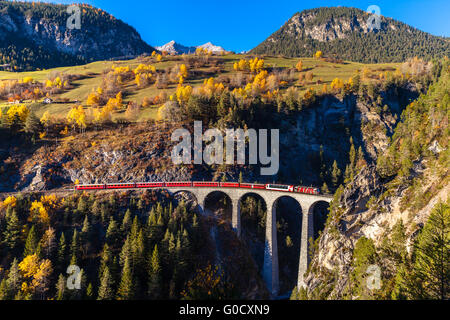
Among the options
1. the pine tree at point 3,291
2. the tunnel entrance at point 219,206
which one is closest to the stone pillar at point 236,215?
the tunnel entrance at point 219,206

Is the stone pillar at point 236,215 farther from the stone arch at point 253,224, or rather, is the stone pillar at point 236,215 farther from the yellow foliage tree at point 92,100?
the yellow foliage tree at point 92,100

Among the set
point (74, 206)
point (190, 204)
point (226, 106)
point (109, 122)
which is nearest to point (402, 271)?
point (190, 204)

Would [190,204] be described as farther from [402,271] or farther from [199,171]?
[402,271]

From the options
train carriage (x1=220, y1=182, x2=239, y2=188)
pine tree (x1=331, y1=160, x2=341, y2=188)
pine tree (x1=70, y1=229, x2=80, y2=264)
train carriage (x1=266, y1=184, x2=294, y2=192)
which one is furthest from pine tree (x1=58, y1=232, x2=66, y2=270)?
pine tree (x1=331, y1=160, x2=341, y2=188)

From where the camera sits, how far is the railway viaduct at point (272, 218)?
49.4 m

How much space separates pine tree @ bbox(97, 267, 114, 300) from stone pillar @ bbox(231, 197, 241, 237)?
29.2m

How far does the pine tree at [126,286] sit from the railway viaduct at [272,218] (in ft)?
77.3

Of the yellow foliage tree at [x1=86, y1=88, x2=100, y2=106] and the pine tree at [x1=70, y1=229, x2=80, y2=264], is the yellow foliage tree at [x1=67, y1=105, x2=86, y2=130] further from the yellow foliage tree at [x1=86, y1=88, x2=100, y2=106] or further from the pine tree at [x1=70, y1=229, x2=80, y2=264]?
the pine tree at [x1=70, y1=229, x2=80, y2=264]

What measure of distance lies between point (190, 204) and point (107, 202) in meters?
19.0

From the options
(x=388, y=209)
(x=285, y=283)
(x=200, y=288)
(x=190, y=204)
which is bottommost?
(x=285, y=283)

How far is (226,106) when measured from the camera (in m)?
84.5
